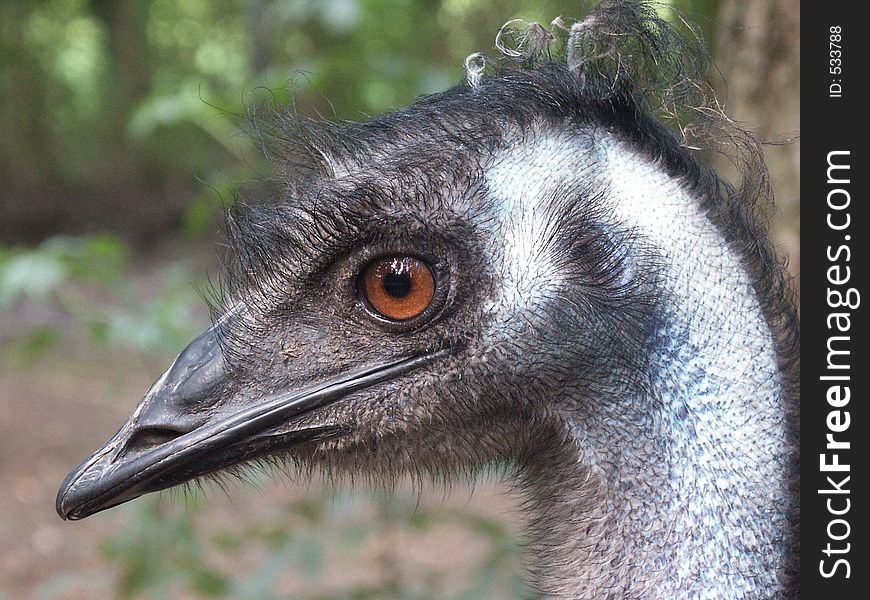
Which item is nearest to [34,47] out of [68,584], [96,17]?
[96,17]

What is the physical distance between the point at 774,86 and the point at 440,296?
1395 mm

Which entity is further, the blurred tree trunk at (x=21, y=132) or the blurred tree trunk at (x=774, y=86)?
the blurred tree trunk at (x=21, y=132)

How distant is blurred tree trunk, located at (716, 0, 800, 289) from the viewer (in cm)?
255

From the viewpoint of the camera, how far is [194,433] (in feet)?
5.41

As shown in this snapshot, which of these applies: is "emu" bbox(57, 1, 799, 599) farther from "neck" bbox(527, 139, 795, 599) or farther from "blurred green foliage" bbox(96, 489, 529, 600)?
"blurred green foliage" bbox(96, 489, 529, 600)

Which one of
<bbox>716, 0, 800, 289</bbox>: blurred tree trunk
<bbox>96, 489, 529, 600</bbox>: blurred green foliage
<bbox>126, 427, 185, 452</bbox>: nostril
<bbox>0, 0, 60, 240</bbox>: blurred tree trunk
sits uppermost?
<bbox>0, 0, 60, 240</bbox>: blurred tree trunk

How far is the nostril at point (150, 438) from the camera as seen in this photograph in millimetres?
1672

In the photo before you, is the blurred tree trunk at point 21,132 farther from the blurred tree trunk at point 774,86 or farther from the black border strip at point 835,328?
the black border strip at point 835,328

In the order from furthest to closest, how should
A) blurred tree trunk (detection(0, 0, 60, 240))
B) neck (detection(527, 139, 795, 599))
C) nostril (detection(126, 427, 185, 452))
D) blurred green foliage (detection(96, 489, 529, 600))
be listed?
blurred tree trunk (detection(0, 0, 60, 240)) → blurred green foliage (detection(96, 489, 529, 600)) → nostril (detection(126, 427, 185, 452)) → neck (detection(527, 139, 795, 599))

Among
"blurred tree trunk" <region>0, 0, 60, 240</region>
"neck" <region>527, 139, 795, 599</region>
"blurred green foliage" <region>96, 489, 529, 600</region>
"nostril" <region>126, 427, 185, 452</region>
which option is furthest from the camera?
"blurred tree trunk" <region>0, 0, 60, 240</region>

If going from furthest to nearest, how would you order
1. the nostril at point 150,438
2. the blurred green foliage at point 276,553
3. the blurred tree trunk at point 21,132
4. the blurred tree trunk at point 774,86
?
the blurred tree trunk at point 21,132 < the blurred green foliage at point 276,553 < the blurred tree trunk at point 774,86 < the nostril at point 150,438

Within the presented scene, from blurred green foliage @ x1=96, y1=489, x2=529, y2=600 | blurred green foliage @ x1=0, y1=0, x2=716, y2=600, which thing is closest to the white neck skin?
blurred green foliage @ x1=0, y1=0, x2=716, y2=600

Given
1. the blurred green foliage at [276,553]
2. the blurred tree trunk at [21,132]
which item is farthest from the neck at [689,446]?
the blurred tree trunk at [21,132]

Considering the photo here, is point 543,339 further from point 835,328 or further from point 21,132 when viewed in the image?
point 21,132
